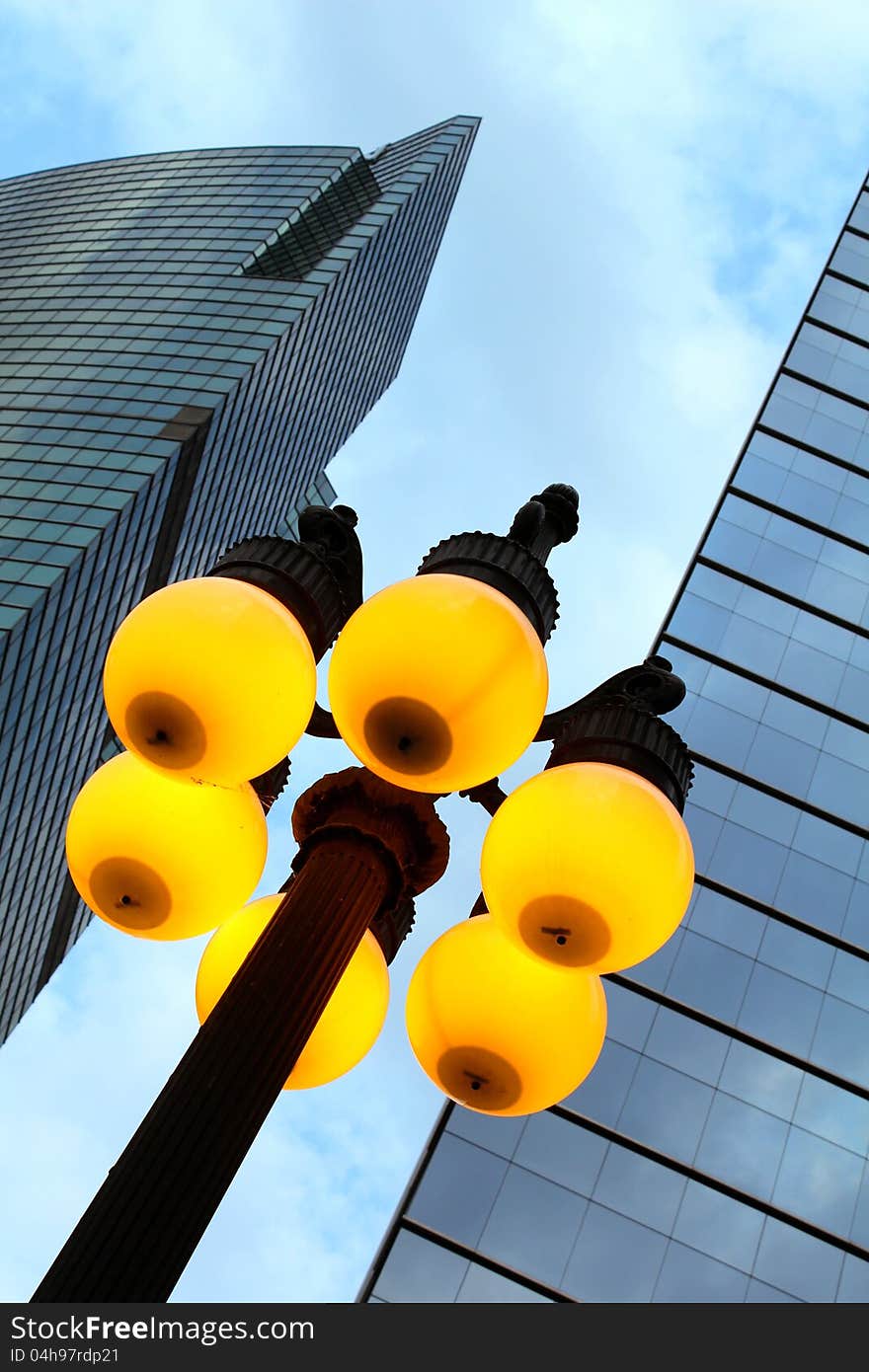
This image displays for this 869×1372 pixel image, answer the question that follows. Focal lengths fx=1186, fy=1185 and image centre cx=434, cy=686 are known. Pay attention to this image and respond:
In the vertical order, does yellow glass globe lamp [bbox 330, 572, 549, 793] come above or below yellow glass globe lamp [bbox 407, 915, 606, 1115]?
above

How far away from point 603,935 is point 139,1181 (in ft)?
4.73

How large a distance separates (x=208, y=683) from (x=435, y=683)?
0.71 m

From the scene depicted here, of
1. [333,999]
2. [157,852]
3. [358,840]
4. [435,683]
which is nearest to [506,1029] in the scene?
[333,999]

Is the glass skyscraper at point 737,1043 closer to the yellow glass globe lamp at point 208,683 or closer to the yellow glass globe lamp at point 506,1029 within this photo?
the yellow glass globe lamp at point 506,1029

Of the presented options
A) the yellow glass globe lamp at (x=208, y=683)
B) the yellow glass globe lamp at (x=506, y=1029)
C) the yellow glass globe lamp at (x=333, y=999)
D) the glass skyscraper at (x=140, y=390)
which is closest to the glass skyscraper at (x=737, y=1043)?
the yellow glass globe lamp at (x=333, y=999)

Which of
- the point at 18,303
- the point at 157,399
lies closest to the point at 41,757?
the point at 157,399

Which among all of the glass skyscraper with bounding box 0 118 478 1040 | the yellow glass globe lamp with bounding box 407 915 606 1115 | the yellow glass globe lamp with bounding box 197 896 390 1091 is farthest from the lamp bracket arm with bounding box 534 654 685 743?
the glass skyscraper with bounding box 0 118 478 1040

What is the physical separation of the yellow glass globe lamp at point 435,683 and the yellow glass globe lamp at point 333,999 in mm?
897

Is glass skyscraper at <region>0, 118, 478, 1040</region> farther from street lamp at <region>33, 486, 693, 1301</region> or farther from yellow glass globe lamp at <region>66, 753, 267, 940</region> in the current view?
street lamp at <region>33, 486, 693, 1301</region>

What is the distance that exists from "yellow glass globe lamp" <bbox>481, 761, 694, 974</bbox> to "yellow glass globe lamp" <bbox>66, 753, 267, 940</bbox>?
1.03m

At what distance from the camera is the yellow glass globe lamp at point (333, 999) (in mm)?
4230

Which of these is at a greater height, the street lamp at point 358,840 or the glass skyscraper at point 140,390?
the glass skyscraper at point 140,390

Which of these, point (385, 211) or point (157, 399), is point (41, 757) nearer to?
point (157, 399)

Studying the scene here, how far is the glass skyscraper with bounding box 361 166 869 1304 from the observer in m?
11.6
